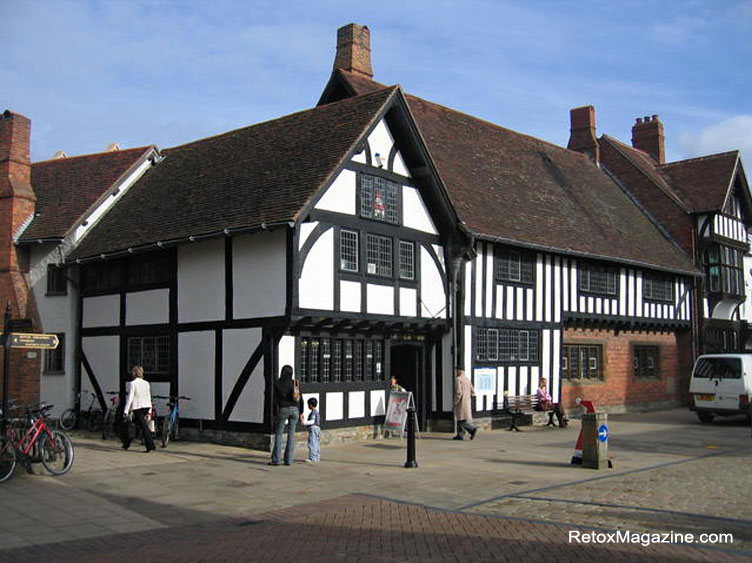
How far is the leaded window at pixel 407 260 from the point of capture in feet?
58.9

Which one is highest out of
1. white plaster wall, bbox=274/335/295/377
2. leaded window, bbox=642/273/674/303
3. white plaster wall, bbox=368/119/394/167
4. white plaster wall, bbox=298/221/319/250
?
white plaster wall, bbox=368/119/394/167

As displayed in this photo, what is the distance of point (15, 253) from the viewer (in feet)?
68.2

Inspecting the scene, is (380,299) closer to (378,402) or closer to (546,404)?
(378,402)

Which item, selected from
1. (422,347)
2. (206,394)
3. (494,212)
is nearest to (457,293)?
(422,347)

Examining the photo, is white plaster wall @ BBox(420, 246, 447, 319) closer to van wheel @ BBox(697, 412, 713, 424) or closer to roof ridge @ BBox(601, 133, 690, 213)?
van wheel @ BBox(697, 412, 713, 424)

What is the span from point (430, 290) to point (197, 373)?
579cm

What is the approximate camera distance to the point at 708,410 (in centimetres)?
2198

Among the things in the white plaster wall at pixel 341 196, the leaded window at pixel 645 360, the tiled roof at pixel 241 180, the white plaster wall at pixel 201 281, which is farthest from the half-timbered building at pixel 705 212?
the white plaster wall at pixel 201 281

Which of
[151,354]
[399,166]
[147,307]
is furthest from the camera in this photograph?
[147,307]

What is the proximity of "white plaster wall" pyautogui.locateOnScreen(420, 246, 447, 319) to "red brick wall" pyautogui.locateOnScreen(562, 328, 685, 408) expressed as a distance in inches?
236

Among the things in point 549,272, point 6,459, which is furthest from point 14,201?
point 549,272

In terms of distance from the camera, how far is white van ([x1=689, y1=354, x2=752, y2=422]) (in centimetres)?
2142

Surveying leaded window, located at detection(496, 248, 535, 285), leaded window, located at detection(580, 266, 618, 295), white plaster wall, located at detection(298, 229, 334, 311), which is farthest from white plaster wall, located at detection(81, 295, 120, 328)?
leaded window, located at detection(580, 266, 618, 295)

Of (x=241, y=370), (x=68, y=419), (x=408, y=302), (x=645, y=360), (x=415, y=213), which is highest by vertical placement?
(x=415, y=213)
